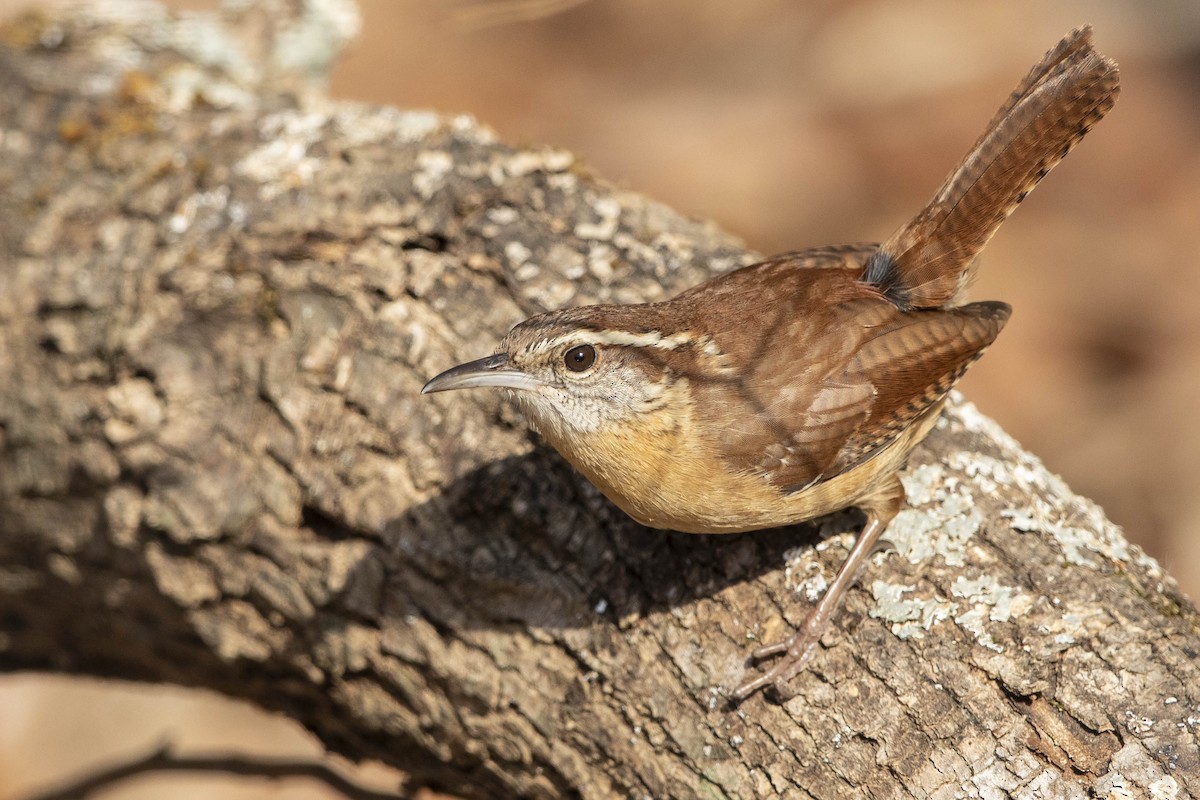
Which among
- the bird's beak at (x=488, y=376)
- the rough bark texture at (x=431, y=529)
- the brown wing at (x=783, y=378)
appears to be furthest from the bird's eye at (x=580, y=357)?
the rough bark texture at (x=431, y=529)

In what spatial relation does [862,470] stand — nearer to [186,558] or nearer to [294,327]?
[294,327]

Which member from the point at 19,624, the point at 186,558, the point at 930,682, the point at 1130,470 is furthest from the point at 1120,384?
the point at 19,624

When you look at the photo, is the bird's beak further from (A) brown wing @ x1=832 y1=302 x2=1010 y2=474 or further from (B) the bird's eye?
(A) brown wing @ x1=832 y1=302 x2=1010 y2=474

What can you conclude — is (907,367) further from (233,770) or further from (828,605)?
(233,770)

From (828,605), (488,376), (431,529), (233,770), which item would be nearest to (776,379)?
(828,605)

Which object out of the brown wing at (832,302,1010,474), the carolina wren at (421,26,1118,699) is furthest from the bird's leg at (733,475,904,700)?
the brown wing at (832,302,1010,474)
